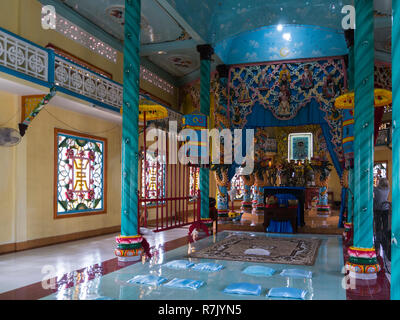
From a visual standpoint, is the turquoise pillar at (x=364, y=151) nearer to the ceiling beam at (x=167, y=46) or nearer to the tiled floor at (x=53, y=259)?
the tiled floor at (x=53, y=259)

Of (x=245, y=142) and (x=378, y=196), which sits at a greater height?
(x=245, y=142)

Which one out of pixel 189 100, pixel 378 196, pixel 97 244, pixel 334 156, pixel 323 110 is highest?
pixel 189 100

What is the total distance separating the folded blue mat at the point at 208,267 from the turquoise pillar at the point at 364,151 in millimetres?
1789

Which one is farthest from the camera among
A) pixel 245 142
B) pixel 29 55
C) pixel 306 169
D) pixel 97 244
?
pixel 306 169

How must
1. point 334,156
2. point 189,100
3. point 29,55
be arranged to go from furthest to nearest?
point 189,100, point 334,156, point 29,55

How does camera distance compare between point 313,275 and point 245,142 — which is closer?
point 313,275

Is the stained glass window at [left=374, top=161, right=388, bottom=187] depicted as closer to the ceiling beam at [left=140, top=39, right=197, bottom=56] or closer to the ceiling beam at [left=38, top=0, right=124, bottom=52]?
the ceiling beam at [left=140, top=39, right=197, bottom=56]

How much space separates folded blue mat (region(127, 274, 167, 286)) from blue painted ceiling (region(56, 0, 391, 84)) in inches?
221

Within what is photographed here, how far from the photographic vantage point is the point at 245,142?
37.4 feet

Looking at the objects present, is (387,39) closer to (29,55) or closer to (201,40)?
(201,40)

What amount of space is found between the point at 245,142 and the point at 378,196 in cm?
521

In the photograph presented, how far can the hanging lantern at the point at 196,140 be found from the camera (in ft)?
28.5

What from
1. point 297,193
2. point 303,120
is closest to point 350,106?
point 303,120

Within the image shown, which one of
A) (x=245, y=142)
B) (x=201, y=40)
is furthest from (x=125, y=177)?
→ (x=245, y=142)
